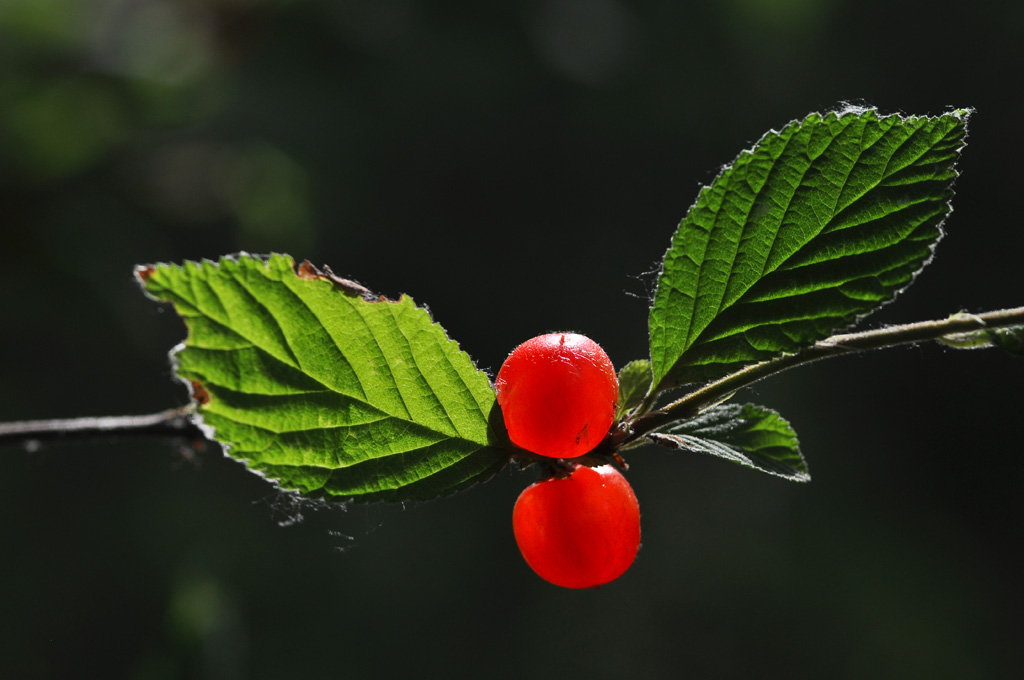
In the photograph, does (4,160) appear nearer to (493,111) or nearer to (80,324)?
(80,324)

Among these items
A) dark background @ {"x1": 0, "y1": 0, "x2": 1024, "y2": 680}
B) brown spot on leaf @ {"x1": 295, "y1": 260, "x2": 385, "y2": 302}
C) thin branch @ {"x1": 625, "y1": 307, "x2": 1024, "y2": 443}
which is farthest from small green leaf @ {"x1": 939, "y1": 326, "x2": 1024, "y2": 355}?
dark background @ {"x1": 0, "y1": 0, "x2": 1024, "y2": 680}

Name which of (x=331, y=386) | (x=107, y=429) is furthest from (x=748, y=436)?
(x=107, y=429)

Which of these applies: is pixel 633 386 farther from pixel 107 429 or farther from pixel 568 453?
pixel 107 429

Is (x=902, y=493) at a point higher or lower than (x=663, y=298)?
lower

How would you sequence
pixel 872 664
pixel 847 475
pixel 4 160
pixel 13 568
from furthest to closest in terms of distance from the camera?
pixel 847 475 < pixel 872 664 < pixel 13 568 < pixel 4 160

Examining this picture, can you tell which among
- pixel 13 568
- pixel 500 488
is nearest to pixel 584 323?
pixel 500 488

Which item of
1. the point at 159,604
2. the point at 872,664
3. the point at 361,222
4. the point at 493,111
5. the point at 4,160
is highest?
the point at 493,111

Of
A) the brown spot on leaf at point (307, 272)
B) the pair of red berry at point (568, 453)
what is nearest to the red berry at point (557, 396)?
the pair of red berry at point (568, 453)

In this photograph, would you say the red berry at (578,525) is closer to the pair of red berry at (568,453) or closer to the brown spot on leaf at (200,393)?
the pair of red berry at (568,453)
